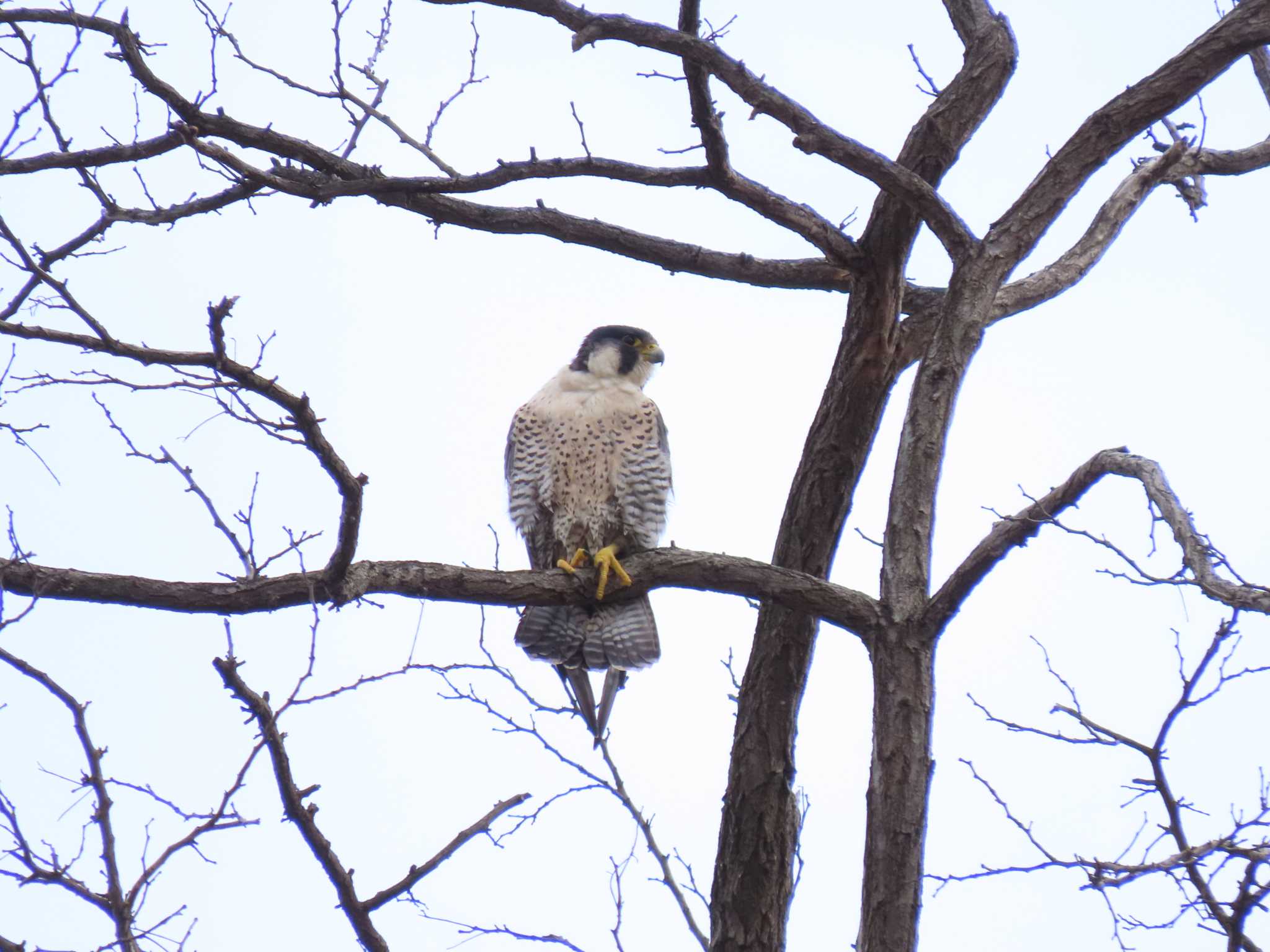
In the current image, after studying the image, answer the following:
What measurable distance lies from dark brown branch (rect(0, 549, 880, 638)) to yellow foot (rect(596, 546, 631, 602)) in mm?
220

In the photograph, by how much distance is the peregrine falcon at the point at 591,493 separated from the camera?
16.2 ft

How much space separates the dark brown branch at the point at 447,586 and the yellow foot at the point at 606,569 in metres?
0.22

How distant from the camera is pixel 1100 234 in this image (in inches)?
177

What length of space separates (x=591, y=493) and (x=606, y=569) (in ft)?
2.37

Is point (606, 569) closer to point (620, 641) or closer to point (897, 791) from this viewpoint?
point (620, 641)

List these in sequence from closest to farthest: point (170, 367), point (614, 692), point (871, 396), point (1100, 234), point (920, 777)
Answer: point (170, 367) → point (920, 777) → point (871, 396) → point (1100, 234) → point (614, 692)

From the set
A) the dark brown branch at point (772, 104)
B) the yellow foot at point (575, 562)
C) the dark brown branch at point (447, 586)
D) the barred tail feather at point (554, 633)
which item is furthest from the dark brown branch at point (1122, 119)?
the barred tail feather at point (554, 633)

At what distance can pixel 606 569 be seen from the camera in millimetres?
4605

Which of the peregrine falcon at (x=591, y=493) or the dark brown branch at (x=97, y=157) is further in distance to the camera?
the peregrine falcon at (x=591, y=493)

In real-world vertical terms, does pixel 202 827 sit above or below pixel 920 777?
below

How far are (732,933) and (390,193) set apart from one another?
2374 mm

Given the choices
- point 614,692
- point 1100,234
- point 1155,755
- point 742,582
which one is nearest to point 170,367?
point 742,582

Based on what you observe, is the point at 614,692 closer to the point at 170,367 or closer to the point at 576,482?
the point at 576,482

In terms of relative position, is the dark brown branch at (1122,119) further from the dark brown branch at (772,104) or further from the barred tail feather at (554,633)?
the barred tail feather at (554,633)
